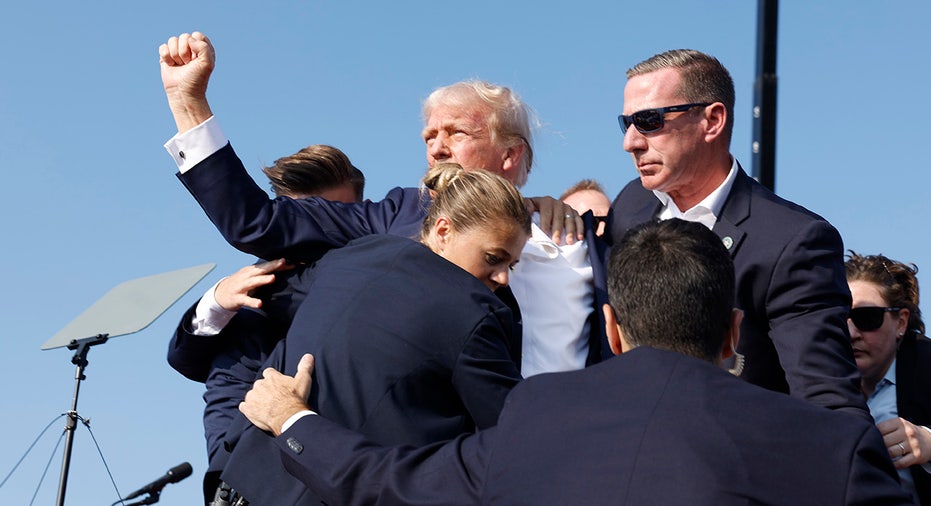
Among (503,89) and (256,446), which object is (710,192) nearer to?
(503,89)

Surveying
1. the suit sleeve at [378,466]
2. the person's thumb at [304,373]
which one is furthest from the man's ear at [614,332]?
the person's thumb at [304,373]

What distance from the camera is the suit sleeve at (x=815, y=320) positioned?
3736 millimetres

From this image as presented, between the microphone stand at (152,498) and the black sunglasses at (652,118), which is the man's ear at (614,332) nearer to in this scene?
the black sunglasses at (652,118)

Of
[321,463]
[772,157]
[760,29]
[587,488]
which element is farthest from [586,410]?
[760,29]

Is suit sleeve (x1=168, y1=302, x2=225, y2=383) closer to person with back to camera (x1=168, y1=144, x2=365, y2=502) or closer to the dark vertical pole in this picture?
person with back to camera (x1=168, y1=144, x2=365, y2=502)

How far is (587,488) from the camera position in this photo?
Result: 8.23 ft

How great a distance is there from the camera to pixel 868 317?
513 cm

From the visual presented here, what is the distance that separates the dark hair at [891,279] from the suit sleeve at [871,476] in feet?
9.24

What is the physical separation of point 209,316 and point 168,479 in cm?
327

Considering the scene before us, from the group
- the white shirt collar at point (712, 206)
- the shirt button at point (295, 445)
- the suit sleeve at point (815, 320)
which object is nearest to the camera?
the shirt button at point (295, 445)

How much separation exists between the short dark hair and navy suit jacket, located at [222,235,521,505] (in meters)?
0.59

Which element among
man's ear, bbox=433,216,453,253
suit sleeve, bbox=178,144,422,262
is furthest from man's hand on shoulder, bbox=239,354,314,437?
suit sleeve, bbox=178,144,422,262

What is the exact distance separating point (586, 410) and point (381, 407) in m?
0.85

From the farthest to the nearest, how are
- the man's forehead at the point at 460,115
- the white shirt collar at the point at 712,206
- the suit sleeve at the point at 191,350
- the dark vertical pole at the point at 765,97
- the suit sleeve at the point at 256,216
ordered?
the dark vertical pole at the point at 765,97 < the man's forehead at the point at 460,115 < the suit sleeve at the point at 191,350 < the white shirt collar at the point at 712,206 < the suit sleeve at the point at 256,216
